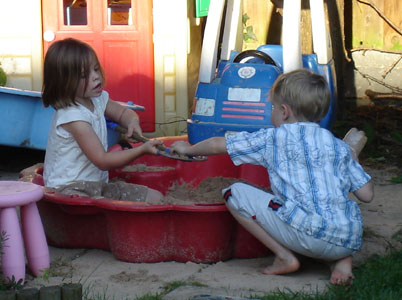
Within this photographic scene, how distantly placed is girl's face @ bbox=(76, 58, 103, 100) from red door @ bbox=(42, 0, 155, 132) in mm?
2703

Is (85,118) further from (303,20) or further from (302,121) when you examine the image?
(303,20)

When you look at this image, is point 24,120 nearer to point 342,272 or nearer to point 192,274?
point 192,274

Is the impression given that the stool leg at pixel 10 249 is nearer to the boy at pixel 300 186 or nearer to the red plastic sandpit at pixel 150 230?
the red plastic sandpit at pixel 150 230

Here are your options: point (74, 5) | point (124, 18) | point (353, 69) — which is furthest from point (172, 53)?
point (353, 69)

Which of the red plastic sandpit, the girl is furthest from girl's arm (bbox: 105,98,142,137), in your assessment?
the red plastic sandpit

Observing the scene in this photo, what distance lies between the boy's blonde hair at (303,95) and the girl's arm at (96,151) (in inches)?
23.9

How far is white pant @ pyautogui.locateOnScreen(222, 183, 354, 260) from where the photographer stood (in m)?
2.66

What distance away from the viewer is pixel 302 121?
2.78 metres

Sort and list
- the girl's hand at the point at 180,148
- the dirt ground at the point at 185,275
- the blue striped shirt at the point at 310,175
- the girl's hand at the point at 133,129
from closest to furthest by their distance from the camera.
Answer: the dirt ground at the point at 185,275 → the blue striped shirt at the point at 310,175 → the girl's hand at the point at 180,148 → the girl's hand at the point at 133,129

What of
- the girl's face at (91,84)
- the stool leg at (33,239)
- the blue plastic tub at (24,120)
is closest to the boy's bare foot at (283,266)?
the stool leg at (33,239)

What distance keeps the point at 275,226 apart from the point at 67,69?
118 cm

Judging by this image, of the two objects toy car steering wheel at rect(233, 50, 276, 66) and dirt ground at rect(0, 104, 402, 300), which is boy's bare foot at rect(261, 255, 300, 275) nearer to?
dirt ground at rect(0, 104, 402, 300)

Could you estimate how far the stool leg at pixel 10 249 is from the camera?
8.43 ft

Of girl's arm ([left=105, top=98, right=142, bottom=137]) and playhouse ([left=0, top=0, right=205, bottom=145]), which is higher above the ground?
playhouse ([left=0, top=0, right=205, bottom=145])
